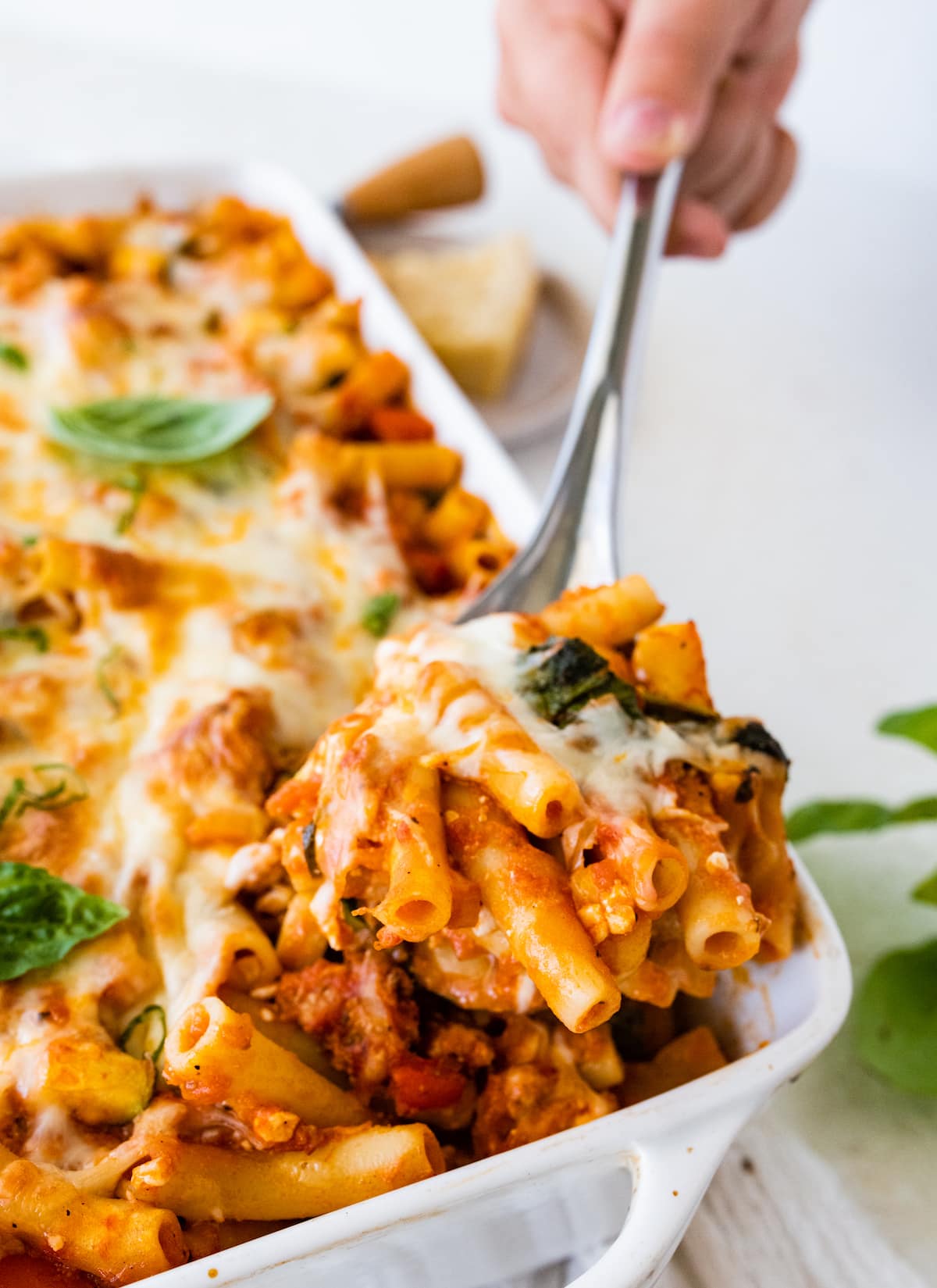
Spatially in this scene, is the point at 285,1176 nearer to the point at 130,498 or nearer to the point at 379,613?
the point at 379,613

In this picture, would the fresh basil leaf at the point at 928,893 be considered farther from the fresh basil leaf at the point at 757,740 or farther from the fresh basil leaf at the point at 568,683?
the fresh basil leaf at the point at 568,683

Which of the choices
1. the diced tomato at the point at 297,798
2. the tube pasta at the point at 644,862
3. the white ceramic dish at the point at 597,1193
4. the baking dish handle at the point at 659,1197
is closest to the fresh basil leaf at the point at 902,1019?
the white ceramic dish at the point at 597,1193

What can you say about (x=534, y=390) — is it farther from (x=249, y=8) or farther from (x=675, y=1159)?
(x=249, y=8)

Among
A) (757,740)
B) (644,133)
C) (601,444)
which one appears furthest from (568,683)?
(644,133)

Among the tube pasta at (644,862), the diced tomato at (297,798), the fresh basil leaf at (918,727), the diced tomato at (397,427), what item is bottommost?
the diced tomato at (397,427)

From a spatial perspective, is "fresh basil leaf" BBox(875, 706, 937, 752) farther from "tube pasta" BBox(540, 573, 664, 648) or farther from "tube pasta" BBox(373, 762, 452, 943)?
"tube pasta" BBox(373, 762, 452, 943)

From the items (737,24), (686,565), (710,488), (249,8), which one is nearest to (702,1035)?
(686,565)
